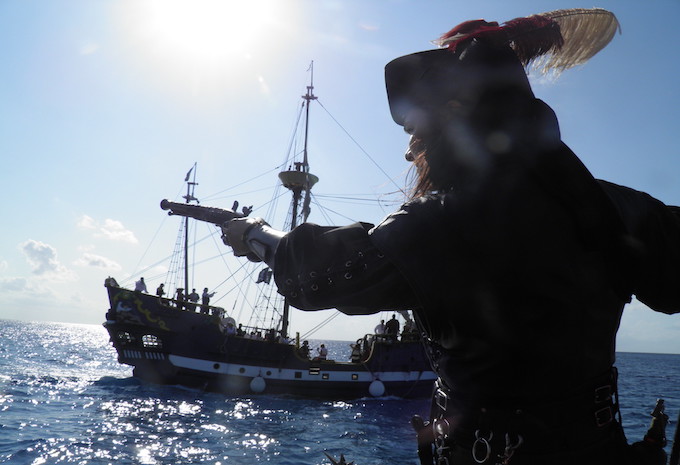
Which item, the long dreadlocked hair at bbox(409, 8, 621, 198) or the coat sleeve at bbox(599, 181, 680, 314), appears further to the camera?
the long dreadlocked hair at bbox(409, 8, 621, 198)

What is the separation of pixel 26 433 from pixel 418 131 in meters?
17.0

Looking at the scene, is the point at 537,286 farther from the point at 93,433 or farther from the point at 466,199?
the point at 93,433

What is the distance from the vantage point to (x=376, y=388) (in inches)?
981

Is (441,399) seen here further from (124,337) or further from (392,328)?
(124,337)

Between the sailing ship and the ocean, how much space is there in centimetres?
91

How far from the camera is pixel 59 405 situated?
18453 mm

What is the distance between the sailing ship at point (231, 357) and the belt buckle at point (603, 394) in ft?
76.7

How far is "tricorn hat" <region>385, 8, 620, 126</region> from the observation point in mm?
1249

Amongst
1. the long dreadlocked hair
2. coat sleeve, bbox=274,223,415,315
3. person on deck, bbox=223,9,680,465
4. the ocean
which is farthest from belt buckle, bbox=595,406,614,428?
the ocean

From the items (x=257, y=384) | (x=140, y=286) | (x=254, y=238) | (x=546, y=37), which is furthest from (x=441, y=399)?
(x=140, y=286)

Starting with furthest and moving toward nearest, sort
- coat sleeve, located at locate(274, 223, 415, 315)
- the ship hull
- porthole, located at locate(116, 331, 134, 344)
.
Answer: porthole, located at locate(116, 331, 134, 344)
the ship hull
coat sleeve, located at locate(274, 223, 415, 315)

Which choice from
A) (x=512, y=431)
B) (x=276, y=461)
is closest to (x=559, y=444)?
(x=512, y=431)

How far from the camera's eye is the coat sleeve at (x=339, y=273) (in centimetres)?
118

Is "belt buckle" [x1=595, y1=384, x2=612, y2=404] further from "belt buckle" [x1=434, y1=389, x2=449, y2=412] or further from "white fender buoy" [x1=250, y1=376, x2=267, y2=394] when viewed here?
"white fender buoy" [x1=250, y1=376, x2=267, y2=394]
